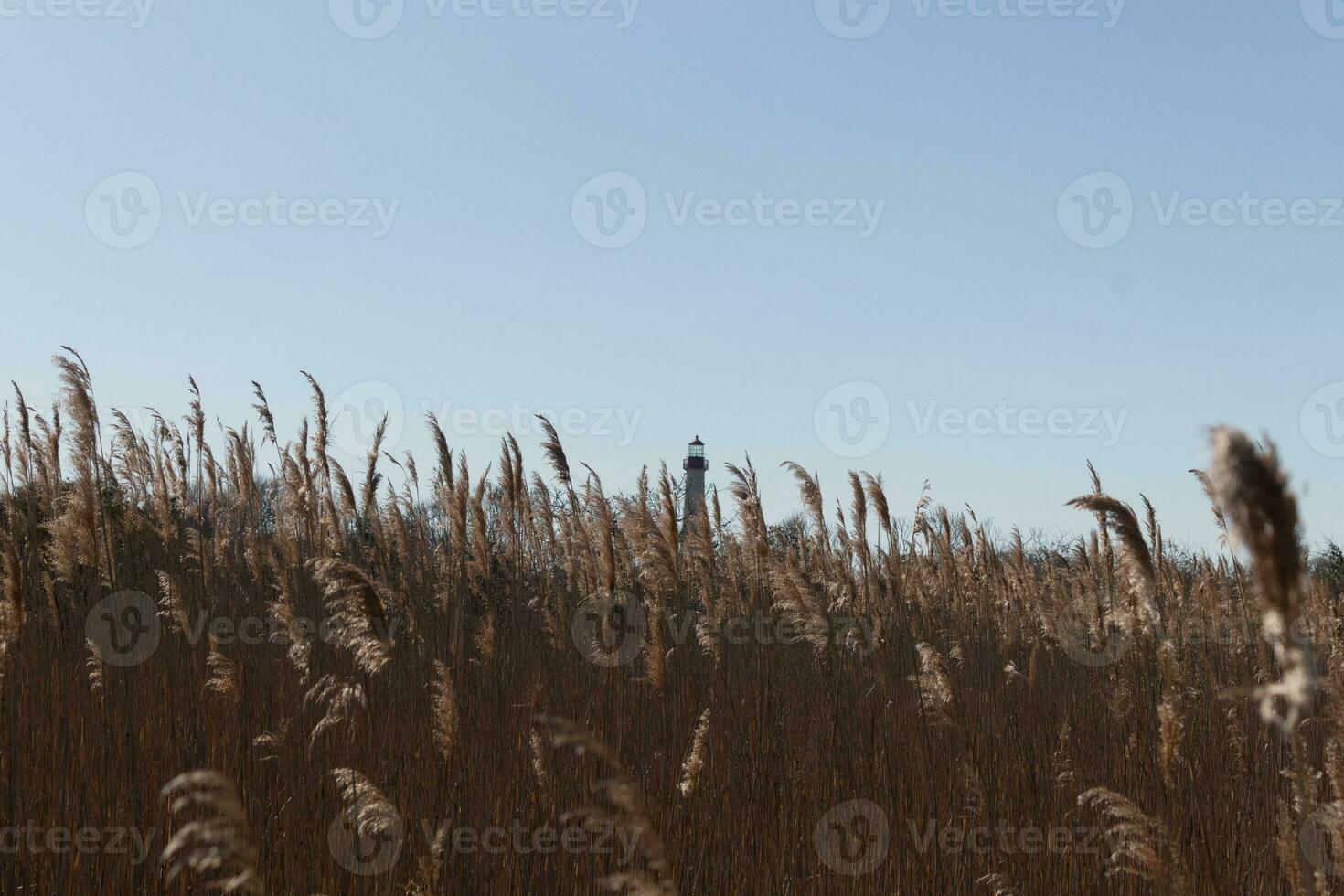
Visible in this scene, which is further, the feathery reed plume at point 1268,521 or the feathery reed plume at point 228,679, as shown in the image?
the feathery reed plume at point 228,679

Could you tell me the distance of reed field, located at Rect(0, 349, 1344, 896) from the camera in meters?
3.06

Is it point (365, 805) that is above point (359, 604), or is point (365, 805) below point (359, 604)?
below

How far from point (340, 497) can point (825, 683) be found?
12.5ft

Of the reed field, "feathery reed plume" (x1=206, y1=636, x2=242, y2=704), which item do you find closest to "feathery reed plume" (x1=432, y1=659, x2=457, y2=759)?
the reed field

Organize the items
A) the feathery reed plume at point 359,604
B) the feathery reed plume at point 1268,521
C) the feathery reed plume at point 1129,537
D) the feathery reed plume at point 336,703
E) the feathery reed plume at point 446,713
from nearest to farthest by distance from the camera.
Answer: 1. the feathery reed plume at point 1268,521
2. the feathery reed plume at point 1129,537
3. the feathery reed plume at point 359,604
4. the feathery reed plume at point 336,703
5. the feathery reed plume at point 446,713

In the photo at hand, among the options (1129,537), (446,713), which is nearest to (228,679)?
(446,713)

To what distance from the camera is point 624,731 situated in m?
4.80

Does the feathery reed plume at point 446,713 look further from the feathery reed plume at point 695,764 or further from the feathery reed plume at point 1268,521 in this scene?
the feathery reed plume at point 1268,521

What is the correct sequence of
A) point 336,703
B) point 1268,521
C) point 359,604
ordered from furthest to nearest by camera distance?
1. point 336,703
2. point 359,604
3. point 1268,521

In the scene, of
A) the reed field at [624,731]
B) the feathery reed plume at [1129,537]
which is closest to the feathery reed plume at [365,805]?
the reed field at [624,731]

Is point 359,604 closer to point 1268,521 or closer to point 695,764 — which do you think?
point 695,764

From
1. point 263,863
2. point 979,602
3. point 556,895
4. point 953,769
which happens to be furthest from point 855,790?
point 979,602

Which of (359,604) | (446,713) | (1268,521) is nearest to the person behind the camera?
(1268,521)

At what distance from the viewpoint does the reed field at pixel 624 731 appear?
120 inches
